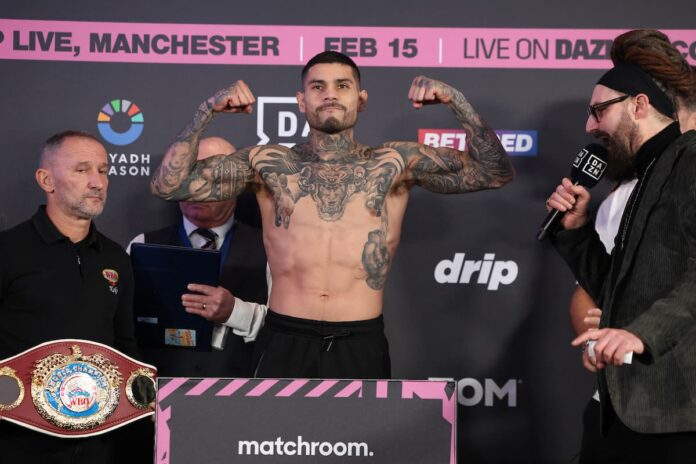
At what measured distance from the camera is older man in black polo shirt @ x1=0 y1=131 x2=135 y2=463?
8.35 feet

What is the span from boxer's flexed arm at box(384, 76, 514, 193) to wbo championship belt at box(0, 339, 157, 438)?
1.13 m

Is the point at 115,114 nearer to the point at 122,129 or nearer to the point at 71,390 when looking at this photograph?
the point at 122,129

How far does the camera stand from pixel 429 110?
356 cm

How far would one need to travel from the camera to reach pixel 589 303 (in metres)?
3.13

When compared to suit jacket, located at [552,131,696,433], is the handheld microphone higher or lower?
higher

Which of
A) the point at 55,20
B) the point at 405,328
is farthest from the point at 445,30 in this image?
the point at 55,20

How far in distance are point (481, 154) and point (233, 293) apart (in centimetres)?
113

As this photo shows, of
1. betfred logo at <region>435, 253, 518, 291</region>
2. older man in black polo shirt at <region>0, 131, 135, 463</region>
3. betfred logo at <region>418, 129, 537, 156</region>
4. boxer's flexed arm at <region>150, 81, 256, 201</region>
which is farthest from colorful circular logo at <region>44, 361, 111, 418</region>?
betfred logo at <region>418, 129, 537, 156</region>

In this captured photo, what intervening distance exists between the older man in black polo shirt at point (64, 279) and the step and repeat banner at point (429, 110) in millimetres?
774

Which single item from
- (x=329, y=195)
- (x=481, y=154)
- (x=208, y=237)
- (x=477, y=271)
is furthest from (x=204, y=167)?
(x=477, y=271)

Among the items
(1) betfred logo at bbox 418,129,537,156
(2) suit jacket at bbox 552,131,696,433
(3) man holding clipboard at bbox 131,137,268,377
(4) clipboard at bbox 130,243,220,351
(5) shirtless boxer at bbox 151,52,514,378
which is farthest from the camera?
(1) betfred logo at bbox 418,129,537,156

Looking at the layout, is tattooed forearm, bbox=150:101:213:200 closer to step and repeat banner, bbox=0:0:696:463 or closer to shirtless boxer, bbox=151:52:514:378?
shirtless boxer, bbox=151:52:514:378

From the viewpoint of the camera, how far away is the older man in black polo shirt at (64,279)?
2.54 m

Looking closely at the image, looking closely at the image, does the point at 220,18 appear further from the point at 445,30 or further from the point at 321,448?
the point at 321,448
